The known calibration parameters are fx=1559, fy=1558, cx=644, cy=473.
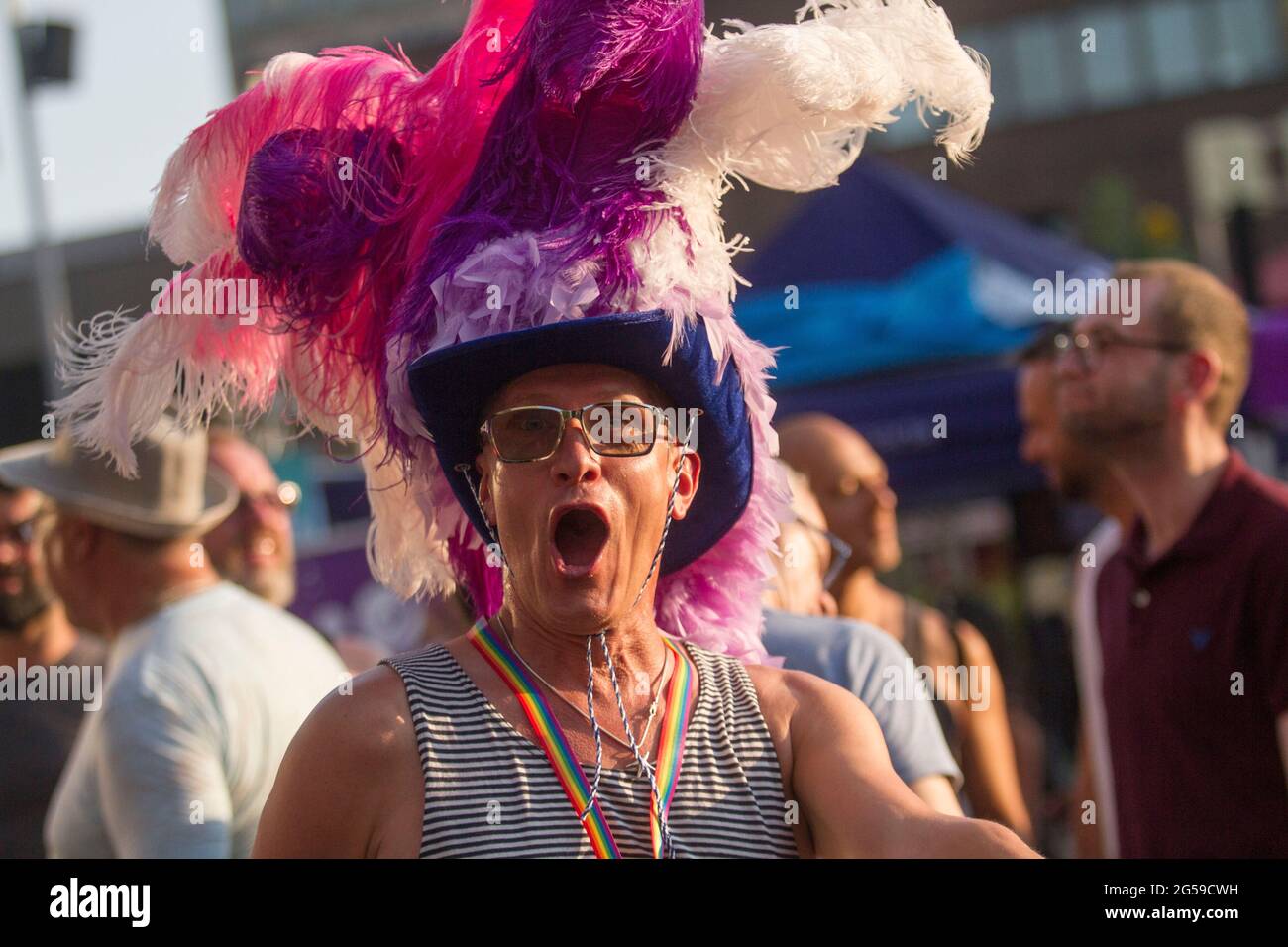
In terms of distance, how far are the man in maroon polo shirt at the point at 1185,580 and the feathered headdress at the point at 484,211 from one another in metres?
1.33

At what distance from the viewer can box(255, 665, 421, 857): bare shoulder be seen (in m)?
1.92

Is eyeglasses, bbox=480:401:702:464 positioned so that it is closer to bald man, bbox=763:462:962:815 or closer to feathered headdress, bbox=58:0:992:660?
feathered headdress, bbox=58:0:992:660

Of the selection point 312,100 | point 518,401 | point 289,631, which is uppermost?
point 312,100

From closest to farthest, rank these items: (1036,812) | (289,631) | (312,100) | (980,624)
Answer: (312,100) → (289,631) → (1036,812) → (980,624)

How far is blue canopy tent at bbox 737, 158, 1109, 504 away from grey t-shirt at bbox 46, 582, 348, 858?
3587 millimetres

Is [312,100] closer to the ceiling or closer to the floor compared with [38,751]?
closer to the ceiling

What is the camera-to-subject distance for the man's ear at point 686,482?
2.18 metres

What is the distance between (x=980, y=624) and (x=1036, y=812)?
69 centimetres

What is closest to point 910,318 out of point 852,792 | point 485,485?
point 485,485
